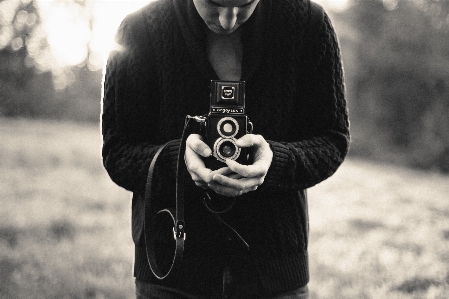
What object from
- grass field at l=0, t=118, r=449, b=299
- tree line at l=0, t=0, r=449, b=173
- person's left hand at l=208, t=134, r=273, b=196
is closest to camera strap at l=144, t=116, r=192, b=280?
person's left hand at l=208, t=134, r=273, b=196

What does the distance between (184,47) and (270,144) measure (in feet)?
1.14

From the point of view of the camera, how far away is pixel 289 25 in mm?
1503

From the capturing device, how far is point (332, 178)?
398 inches

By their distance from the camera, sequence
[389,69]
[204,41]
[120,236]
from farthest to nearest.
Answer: [389,69], [120,236], [204,41]

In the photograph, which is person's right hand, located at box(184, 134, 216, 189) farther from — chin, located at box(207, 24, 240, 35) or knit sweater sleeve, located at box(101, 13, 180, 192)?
chin, located at box(207, 24, 240, 35)

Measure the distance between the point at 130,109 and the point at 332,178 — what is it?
8.92m

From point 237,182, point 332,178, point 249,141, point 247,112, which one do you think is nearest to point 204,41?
point 247,112

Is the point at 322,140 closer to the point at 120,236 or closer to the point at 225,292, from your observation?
the point at 225,292

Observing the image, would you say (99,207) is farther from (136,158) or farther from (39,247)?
(136,158)

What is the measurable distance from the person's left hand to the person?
0.09 meters

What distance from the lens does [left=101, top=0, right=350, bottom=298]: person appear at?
57.2 inches

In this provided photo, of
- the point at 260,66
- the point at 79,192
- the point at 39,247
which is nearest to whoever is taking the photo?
the point at 260,66

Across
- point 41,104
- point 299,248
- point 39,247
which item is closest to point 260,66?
point 299,248

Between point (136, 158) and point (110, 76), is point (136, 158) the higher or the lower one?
the lower one
